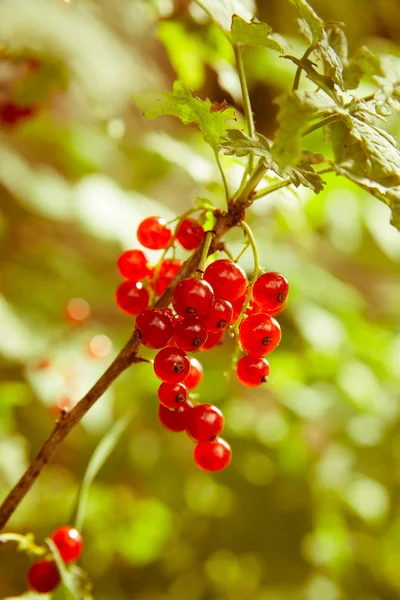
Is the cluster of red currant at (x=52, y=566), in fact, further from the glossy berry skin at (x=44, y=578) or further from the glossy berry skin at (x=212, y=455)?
the glossy berry skin at (x=212, y=455)

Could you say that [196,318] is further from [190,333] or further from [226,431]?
[226,431]

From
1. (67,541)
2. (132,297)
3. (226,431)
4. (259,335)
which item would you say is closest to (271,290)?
(259,335)

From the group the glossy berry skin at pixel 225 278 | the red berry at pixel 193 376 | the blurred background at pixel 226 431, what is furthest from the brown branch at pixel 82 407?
the blurred background at pixel 226 431

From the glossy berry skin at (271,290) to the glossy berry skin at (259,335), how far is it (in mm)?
14

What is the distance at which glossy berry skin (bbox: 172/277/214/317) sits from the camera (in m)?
0.41

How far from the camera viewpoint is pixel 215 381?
4.90 feet

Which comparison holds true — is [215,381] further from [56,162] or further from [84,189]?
[56,162]

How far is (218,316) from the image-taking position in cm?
45

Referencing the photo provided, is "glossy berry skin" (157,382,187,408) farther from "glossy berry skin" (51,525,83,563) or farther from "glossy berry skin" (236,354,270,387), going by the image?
"glossy berry skin" (51,525,83,563)

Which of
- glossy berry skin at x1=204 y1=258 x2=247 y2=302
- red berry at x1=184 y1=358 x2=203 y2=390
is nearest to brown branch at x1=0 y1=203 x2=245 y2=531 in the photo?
glossy berry skin at x1=204 y1=258 x2=247 y2=302

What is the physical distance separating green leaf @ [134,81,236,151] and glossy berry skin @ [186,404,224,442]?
0.77 ft

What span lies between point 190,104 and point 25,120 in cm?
87

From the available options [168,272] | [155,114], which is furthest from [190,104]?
[168,272]

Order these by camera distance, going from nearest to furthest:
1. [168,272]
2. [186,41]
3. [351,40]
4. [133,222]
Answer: [168,272], [186,41], [133,222], [351,40]
